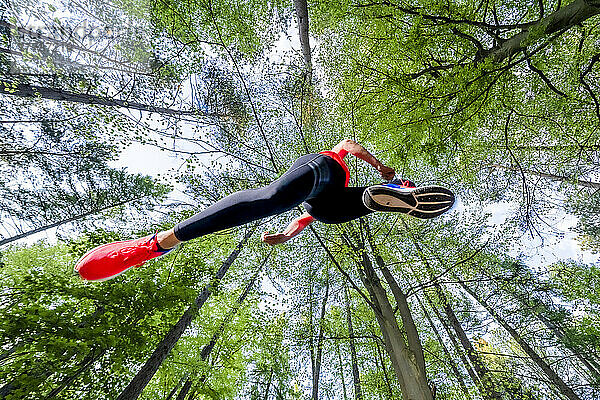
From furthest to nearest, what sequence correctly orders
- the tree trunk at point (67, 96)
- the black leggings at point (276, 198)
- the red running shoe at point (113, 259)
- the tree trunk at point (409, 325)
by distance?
the tree trunk at point (67, 96) → the tree trunk at point (409, 325) → the red running shoe at point (113, 259) → the black leggings at point (276, 198)

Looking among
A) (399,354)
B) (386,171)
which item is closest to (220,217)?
(386,171)

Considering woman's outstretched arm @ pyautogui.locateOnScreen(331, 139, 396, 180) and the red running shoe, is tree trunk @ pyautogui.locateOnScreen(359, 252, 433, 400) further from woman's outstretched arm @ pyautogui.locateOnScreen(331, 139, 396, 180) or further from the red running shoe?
the red running shoe

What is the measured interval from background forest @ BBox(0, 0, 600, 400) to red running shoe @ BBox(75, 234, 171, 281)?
1857 millimetres

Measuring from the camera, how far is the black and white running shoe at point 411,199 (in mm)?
1550

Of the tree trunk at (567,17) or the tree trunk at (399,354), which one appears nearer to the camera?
the tree trunk at (567,17)

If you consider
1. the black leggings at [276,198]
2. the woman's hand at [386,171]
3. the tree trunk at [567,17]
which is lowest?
the black leggings at [276,198]

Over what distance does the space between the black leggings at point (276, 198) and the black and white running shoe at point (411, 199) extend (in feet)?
1.04

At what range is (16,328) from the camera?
2578 millimetres

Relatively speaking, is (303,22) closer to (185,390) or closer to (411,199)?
(411,199)

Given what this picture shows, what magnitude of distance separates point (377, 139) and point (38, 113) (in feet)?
23.8

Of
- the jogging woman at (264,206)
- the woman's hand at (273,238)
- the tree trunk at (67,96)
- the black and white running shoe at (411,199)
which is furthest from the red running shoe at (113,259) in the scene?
the tree trunk at (67,96)

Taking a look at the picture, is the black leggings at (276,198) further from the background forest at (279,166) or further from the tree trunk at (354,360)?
the tree trunk at (354,360)

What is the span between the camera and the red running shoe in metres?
1.61

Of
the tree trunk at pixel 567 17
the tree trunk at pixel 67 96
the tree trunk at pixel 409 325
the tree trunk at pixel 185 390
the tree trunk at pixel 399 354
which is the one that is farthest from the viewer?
the tree trunk at pixel 185 390
